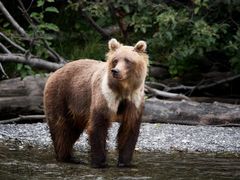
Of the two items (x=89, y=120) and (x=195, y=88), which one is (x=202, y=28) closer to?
(x=195, y=88)

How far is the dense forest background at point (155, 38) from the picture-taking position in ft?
35.0

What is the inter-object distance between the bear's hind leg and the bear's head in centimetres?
110

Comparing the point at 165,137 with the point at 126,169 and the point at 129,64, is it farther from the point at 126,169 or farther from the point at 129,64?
the point at 129,64

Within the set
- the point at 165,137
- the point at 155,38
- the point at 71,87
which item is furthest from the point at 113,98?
the point at 155,38

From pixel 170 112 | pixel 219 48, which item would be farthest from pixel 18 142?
pixel 219 48

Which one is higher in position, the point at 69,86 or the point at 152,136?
the point at 69,86

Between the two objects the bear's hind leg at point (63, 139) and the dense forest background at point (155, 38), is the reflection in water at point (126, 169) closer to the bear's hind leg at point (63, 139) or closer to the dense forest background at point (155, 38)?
the bear's hind leg at point (63, 139)

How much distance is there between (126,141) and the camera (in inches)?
279

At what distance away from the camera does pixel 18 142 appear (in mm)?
8719

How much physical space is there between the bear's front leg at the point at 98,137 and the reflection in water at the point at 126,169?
10 cm

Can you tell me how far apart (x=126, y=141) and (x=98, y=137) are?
1.03 ft

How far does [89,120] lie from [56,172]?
667 millimetres

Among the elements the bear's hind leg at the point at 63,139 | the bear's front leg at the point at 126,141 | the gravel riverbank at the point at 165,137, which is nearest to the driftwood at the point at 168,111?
the gravel riverbank at the point at 165,137

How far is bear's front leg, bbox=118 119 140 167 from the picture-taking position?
23.1 ft
